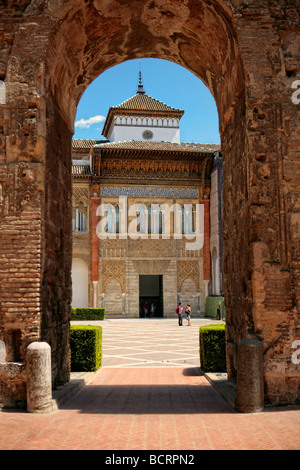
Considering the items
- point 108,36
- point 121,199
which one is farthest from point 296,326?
point 121,199

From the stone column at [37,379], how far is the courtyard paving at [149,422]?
0.16 m

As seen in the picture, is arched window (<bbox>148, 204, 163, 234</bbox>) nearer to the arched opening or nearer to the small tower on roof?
the arched opening

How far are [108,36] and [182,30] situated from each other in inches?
52.1

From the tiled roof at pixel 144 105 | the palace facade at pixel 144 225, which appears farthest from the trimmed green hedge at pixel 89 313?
the tiled roof at pixel 144 105

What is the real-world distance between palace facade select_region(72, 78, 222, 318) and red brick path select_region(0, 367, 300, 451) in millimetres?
21235

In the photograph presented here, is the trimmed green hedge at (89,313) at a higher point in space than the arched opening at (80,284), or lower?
lower

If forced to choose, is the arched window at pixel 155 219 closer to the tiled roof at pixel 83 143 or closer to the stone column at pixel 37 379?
the tiled roof at pixel 83 143

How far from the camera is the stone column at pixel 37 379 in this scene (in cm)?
636

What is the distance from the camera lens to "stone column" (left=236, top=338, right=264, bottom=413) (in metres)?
6.27

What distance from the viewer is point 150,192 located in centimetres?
3017

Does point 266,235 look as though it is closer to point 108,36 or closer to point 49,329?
point 49,329

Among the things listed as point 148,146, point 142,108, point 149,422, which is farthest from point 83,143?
point 149,422

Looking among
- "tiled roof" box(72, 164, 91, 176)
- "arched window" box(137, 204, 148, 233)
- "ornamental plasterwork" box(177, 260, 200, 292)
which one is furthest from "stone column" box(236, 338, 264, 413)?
"tiled roof" box(72, 164, 91, 176)
